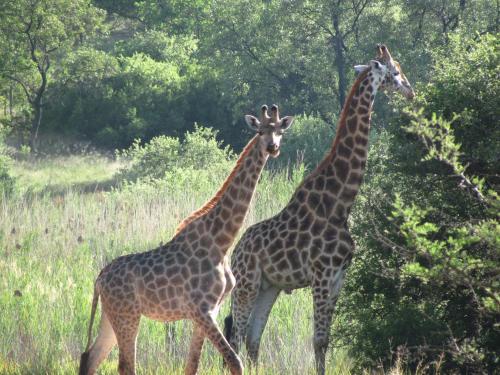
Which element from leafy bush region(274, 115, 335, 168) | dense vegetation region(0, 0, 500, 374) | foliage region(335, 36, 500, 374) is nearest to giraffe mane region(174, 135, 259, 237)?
dense vegetation region(0, 0, 500, 374)

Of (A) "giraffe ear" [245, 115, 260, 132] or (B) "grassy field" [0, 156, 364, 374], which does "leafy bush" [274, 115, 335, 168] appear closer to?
(B) "grassy field" [0, 156, 364, 374]

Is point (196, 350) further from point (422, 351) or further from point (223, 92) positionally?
point (223, 92)

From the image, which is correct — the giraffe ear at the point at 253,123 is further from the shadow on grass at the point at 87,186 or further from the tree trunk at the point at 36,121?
the tree trunk at the point at 36,121

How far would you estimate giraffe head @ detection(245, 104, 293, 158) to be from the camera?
21.0ft

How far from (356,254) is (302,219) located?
3.53 ft

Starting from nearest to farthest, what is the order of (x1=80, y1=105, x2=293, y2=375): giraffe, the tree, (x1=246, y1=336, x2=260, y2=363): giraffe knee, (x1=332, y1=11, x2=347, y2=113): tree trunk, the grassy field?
(x1=80, y1=105, x2=293, y2=375): giraffe
(x1=246, y1=336, x2=260, y2=363): giraffe knee
the grassy field
(x1=332, y1=11, x2=347, y2=113): tree trunk
the tree

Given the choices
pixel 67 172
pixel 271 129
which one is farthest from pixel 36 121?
pixel 271 129

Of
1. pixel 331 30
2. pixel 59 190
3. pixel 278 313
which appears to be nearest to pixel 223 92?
pixel 331 30

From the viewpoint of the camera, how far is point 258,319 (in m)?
8.12

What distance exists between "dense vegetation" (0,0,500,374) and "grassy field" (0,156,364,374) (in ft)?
0.12

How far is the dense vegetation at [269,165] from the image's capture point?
25.7 ft

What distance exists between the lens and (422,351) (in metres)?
7.84

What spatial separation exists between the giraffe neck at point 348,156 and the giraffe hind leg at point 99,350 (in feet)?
6.45

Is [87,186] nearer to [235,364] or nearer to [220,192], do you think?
[220,192]
